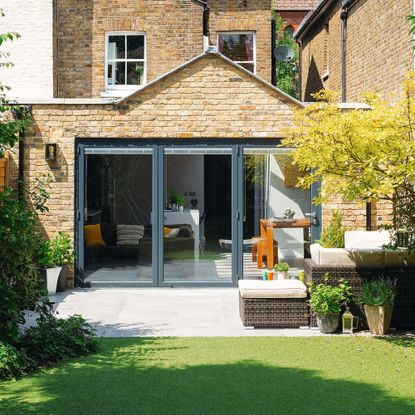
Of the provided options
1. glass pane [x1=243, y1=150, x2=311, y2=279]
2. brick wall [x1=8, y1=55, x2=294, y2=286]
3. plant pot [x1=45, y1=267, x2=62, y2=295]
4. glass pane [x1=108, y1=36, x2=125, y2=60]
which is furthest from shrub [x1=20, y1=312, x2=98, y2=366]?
glass pane [x1=108, y1=36, x2=125, y2=60]

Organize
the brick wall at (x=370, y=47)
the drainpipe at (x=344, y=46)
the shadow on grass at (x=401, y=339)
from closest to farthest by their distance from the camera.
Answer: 1. the shadow on grass at (x=401, y=339)
2. the brick wall at (x=370, y=47)
3. the drainpipe at (x=344, y=46)

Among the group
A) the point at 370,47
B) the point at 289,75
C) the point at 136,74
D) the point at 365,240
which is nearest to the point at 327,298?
the point at 365,240

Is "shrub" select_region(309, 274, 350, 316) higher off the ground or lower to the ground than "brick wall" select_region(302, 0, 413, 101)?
lower

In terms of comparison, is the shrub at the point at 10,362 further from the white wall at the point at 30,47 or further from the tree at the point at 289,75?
the tree at the point at 289,75

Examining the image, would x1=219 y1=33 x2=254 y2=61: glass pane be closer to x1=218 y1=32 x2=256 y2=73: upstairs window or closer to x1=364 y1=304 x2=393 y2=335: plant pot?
x1=218 y1=32 x2=256 y2=73: upstairs window

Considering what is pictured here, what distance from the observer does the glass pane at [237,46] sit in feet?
73.0

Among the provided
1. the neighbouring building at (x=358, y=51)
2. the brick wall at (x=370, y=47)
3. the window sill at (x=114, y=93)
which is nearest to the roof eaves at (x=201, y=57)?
the brick wall at (x=370, y=47)

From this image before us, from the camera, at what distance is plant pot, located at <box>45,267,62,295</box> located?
49.6 feet

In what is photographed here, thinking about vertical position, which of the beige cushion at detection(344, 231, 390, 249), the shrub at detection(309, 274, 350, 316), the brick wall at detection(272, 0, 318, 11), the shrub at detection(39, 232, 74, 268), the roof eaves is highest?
the brick wall at detection(272, 0, 318, 11)

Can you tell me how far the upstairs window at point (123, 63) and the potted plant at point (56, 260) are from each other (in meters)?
6.39

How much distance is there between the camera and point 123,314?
1304cm

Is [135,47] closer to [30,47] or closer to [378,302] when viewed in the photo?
[30,47]

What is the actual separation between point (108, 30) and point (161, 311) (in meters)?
9.97

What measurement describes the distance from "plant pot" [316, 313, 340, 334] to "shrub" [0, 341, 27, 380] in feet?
14.0
